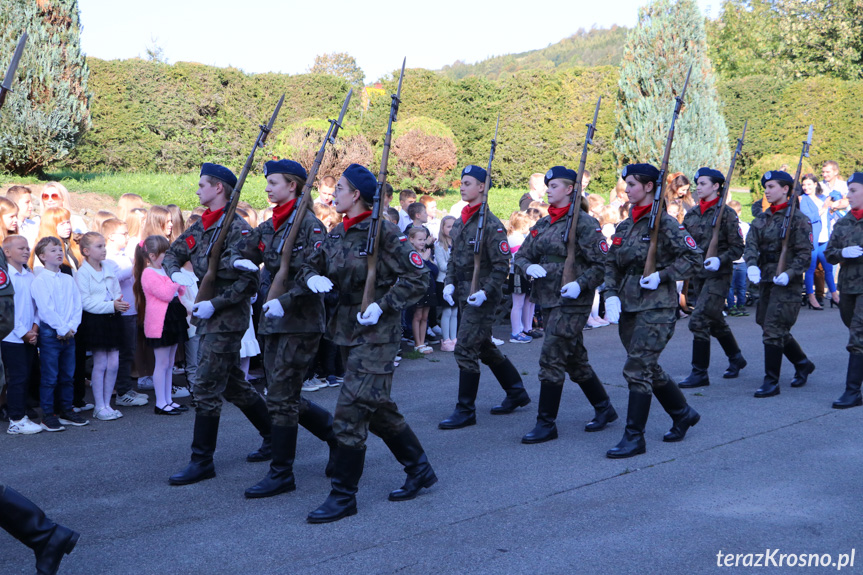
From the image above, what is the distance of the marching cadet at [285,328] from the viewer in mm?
5055

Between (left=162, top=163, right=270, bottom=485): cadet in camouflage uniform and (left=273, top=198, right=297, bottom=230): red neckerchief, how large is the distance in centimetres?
21

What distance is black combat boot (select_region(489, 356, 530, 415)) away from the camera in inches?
274

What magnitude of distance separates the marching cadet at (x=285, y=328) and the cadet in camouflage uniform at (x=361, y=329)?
177mm

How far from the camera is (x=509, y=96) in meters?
23.6

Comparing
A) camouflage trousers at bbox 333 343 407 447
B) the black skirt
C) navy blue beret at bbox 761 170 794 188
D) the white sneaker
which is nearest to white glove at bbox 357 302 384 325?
camouflage trousers at bbox 333 343 407 447

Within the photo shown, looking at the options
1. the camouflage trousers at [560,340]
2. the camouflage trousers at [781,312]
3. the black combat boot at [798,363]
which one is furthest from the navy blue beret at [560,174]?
the black combat boot at [798,363]

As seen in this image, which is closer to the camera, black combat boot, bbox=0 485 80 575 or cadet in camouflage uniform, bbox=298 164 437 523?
black combat boot, bbox=0 485 80 575

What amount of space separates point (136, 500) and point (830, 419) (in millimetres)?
5066

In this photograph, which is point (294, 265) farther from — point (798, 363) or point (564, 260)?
point (798, 363)

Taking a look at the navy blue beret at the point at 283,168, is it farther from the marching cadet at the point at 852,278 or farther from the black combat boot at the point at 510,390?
the marching cadet at the point at 852,278

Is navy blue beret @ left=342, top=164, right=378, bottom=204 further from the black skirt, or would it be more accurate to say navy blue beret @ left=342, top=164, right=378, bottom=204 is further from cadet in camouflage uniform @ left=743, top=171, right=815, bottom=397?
cadet in camouflage uniform @ left=743, top=171, right=815, bottom=397

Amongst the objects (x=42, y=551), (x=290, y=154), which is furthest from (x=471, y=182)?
(x=290, y=154)

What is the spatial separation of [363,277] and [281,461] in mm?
1184

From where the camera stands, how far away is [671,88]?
814 inches
